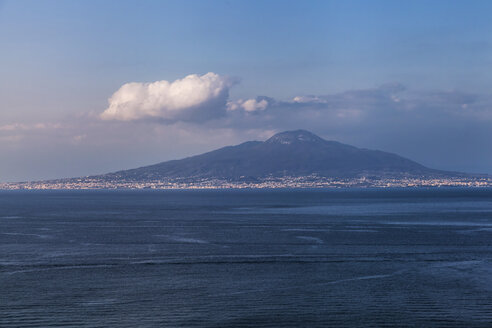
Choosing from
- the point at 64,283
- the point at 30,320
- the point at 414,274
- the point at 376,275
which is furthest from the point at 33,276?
the point at 414,274

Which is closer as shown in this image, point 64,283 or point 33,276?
point 64,283

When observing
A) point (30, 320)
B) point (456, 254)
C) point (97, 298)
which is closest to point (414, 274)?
point (456, 254)

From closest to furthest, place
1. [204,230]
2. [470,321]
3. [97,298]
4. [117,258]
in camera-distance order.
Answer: [470,321] → [97,298] → [117,258] → [204,230]

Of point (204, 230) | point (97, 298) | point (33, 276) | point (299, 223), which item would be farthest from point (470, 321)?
point (299, 223)

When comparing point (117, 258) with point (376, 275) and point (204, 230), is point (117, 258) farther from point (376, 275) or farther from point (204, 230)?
point (204, 230)

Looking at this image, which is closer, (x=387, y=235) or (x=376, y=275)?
(x=376, y=275)

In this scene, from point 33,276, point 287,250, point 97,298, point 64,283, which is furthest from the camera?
point 287,250

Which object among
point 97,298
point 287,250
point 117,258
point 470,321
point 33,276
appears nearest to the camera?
point 470,321

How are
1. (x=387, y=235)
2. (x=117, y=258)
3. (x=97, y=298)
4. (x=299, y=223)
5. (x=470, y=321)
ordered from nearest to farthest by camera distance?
1. (x=470, y=321)
2. (x=97, y=298)
3. (x=117, y=258)
4. (x=387, y=235)
5. (x=299, y=223)

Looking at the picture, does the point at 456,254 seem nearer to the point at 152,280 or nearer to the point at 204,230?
the point at 152,280
